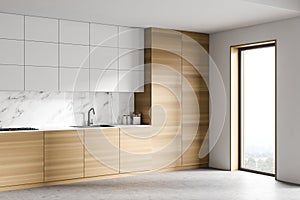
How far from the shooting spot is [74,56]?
6.53 metres

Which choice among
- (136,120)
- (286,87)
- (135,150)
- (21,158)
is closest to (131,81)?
(136,120)

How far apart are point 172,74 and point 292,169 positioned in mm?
2446

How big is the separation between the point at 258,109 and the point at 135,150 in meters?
2.13

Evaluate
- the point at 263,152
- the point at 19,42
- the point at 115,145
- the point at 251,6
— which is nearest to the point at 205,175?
the point at 263,152

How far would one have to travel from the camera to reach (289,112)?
20.8 ft

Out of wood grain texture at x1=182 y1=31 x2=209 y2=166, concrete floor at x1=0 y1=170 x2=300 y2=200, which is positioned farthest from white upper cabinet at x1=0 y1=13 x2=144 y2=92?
concrete floor at x1=0 y1=170 x2=300 y2=200

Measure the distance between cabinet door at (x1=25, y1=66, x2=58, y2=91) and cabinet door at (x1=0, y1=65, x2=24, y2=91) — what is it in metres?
0.09

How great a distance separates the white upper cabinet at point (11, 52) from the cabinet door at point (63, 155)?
110 cm

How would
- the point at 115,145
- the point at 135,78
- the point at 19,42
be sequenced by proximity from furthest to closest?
the point at 135,78 < the point at 115,145 < the point at 19,42

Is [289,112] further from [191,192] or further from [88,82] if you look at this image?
[88,82]

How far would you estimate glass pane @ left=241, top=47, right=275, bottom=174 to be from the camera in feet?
22.6

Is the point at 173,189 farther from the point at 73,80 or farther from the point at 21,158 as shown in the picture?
the point at 73,80

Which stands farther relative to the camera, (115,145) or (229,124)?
(229,124)

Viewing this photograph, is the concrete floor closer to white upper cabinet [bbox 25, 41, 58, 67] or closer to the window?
the window
